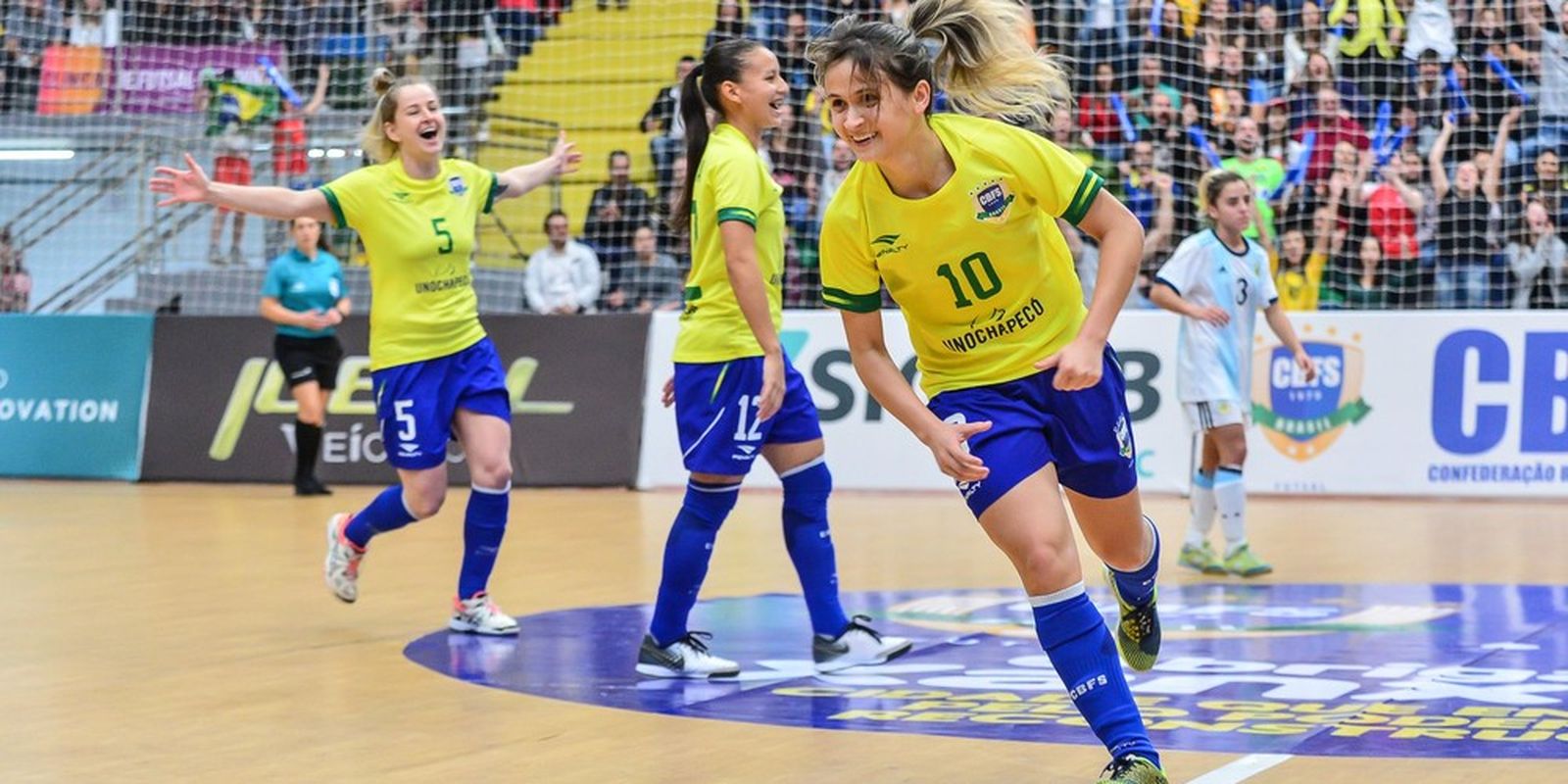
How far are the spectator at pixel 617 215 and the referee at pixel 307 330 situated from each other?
2.86 m

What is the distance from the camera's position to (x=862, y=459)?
14.7m

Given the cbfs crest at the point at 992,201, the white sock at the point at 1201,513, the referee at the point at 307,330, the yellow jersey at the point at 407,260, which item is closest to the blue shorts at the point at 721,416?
the yellow jersey at the point at 407,260

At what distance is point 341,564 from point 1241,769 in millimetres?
4283

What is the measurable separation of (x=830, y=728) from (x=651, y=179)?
12.3 metres

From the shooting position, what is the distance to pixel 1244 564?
9492mm

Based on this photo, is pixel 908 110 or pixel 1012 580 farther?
pixel 1012 580

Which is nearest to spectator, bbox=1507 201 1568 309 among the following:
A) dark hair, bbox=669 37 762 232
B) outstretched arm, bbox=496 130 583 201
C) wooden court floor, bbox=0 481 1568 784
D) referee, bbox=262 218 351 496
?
wooden court floor, bbox=0 481 1568 784

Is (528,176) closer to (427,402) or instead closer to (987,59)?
(427,402)

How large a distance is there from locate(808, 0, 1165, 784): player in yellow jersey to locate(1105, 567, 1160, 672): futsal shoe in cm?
54

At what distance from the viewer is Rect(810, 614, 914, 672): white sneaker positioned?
677 cm

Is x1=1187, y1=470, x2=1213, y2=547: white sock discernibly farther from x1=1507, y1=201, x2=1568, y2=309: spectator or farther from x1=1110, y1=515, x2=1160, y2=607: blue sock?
x1=1507, y1=201, x2=1568, y2=309: spectator

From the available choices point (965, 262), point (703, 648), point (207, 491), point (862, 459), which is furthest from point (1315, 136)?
point (965, 262)

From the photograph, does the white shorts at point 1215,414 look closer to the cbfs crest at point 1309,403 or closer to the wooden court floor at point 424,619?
the wooden court floor at point 424,619

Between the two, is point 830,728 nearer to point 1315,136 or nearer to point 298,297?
point 298,297
